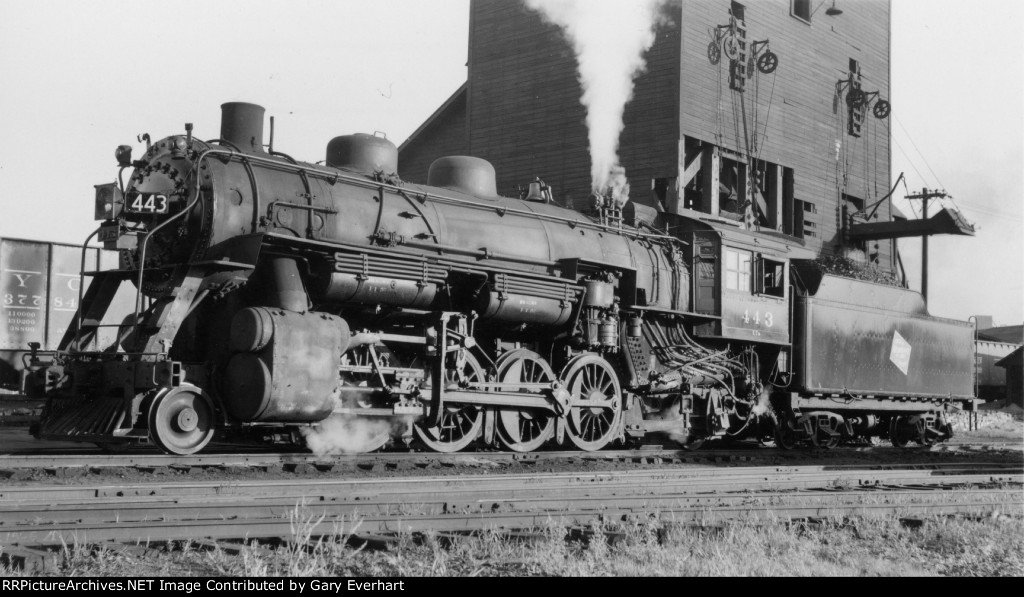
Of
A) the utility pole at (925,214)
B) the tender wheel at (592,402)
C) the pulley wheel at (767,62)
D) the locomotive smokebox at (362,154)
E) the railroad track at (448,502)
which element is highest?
the pulley wheel at (767,62)

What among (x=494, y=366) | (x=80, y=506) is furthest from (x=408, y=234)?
(x=80, y=506)

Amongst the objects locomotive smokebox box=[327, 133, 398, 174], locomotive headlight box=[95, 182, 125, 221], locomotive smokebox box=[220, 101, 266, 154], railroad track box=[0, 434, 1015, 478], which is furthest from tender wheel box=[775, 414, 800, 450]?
locomotive headlight box=[95, 182, 125, 221]

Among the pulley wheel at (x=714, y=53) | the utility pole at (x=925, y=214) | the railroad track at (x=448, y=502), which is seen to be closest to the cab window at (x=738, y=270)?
the railroad track at (x=448, y=502)

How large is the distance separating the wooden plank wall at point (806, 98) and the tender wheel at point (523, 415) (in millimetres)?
12036

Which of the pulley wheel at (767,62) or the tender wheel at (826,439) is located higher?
the pulley wheel at (767,62)

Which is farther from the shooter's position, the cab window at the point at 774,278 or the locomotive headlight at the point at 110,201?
the cab window at the point at 774,278

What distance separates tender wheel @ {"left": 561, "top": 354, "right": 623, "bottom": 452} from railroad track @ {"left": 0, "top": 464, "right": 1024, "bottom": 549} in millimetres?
2156

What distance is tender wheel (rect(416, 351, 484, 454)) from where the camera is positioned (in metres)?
10.4

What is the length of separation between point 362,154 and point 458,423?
3.33 metres

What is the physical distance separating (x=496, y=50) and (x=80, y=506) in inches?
798

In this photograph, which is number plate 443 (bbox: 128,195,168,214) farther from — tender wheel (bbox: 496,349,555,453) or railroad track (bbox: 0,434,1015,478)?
tender wheel (bbox: 496,349,555,453)

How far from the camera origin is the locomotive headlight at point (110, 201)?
936 centimetres

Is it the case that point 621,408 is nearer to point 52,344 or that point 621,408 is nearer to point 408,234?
point 408,234

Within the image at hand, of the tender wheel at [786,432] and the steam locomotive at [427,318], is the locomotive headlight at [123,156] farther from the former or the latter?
the tender wheel at [786,432]
